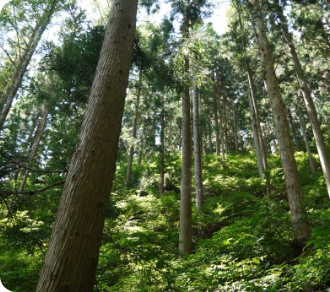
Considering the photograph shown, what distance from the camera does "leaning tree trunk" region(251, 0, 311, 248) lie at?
525cm

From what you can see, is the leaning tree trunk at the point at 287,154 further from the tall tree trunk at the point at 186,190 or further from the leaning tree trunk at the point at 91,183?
the leaning tree trunk at the point at 91,183

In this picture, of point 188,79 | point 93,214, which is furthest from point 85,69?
point 93,214

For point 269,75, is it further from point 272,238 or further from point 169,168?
point 169,168

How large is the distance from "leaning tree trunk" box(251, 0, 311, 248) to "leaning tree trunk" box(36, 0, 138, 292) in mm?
4659

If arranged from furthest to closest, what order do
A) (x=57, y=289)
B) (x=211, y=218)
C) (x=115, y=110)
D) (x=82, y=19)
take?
(x=211, y=218) → (x=82, y=19) → (x=115, y=110) → (x=57, y=289)

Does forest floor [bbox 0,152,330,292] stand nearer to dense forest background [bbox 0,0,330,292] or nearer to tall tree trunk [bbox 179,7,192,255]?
dense forest background [bbox 0,0,330,292]

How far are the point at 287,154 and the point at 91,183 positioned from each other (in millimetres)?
5533

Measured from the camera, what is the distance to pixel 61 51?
563 centimetres

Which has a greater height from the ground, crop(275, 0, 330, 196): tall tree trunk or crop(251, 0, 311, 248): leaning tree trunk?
crop(275, 0, 330, 196): tall tree trunk

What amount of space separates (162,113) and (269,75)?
9.94 m

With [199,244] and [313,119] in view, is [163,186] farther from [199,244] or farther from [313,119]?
[313,119]

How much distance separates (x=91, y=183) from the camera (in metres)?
2.35

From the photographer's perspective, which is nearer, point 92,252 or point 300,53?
point 92,252

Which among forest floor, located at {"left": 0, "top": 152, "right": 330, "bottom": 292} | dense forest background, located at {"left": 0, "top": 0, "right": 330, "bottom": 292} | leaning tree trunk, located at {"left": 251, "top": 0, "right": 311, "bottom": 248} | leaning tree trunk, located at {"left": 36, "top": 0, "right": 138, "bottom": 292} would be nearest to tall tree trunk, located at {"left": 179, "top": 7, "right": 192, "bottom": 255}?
dense forest background, located at {"left": 0, "top": 0, "right": 330, "bottom": 292}
